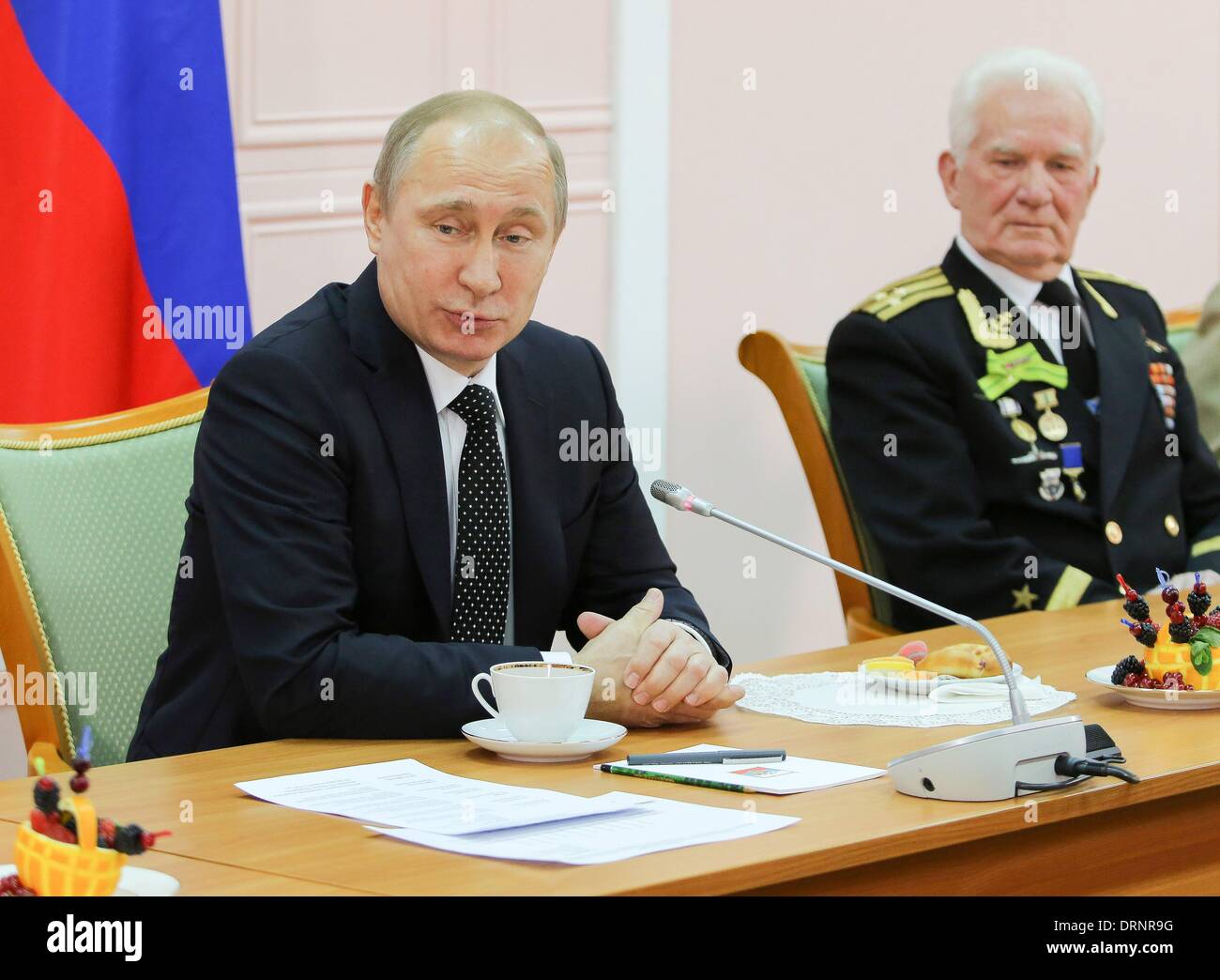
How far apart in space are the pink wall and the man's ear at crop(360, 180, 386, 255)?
5.22ft

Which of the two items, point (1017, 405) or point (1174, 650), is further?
point (1017, 405)

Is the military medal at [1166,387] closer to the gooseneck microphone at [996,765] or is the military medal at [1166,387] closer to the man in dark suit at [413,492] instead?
the man in dark suit at [413,492]

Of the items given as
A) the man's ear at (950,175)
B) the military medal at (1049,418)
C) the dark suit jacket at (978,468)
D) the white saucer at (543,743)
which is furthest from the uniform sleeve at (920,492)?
the white saucer at (543,743)

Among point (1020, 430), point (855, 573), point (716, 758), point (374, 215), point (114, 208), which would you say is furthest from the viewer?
point (1020, 430)

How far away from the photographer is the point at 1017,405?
281 centimetres

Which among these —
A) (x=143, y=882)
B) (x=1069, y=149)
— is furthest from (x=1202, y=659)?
(x=1069, y=149)

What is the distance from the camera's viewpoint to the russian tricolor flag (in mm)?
2637

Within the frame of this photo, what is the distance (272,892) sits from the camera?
3.58ft

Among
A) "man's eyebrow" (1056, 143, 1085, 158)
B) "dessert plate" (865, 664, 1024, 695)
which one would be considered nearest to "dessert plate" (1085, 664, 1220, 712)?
"dessert plate" (865, 664, 1024, 695)

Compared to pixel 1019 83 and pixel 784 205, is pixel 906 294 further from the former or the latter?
pixel 784 205

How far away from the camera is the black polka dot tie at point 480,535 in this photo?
6.15 feet

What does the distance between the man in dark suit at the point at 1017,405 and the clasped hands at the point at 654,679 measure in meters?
1.09

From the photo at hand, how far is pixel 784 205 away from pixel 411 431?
6.49 ft
